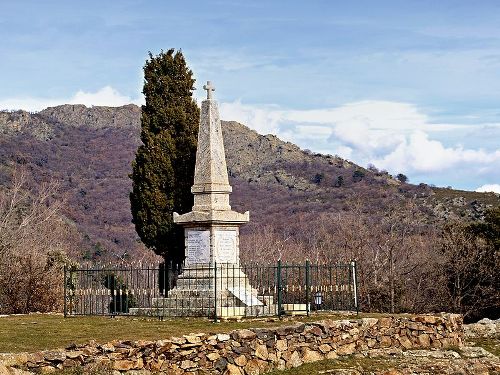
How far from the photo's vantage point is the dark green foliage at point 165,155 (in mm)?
29594

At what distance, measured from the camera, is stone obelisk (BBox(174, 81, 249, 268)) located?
25.8 meters

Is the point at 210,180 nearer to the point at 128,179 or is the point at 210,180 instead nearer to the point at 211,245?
the point at 211,245

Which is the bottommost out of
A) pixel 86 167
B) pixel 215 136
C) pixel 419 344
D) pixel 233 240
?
pixel 419 344

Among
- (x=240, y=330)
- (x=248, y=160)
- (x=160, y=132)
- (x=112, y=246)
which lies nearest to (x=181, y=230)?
(x=160, y=132)

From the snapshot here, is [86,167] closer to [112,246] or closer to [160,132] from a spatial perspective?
[112,246]

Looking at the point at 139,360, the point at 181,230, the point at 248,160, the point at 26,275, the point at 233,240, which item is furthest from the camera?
the point at 248,160

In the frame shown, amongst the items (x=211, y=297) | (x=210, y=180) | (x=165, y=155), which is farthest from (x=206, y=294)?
(x=165, y=155)

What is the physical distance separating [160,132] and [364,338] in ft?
37.3

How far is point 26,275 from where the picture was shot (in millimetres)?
33969

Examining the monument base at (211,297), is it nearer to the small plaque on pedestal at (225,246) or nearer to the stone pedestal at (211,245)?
the stone pedestal at (211,245)

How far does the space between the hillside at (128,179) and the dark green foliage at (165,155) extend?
130ft

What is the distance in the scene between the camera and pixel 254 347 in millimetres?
19828

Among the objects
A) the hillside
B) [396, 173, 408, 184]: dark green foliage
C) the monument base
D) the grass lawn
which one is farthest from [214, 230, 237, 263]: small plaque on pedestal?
[396, 173, 408, 184]: dark green foliage

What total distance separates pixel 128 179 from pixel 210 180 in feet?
276
